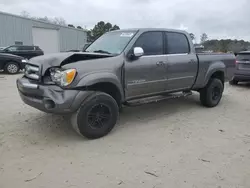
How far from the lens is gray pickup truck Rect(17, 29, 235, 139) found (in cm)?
405

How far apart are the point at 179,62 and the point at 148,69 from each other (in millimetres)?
986

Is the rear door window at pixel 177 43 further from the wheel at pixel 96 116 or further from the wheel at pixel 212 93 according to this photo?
the wheel at pixel 96 116

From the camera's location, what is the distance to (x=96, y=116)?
4328mm

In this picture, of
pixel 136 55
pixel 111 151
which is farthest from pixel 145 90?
pixel 111 151

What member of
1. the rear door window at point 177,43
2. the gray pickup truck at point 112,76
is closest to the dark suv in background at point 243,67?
the gray pickup truck at point 112,76

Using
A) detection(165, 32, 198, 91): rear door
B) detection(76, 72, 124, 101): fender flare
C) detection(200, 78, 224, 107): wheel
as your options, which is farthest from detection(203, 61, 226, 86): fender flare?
detection(76, 72, 124, 101): fender flare

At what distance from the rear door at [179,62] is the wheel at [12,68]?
1025cm

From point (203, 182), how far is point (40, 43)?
91.0 feet

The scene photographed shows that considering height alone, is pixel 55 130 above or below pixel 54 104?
below

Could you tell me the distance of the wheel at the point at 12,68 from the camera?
44.2 ft

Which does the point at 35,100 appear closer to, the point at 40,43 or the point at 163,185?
the point at 163,185

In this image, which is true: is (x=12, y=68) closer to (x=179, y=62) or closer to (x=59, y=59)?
(x=179, y=62)

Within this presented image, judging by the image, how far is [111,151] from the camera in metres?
3.93

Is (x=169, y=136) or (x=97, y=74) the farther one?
(x=169, y=136)
